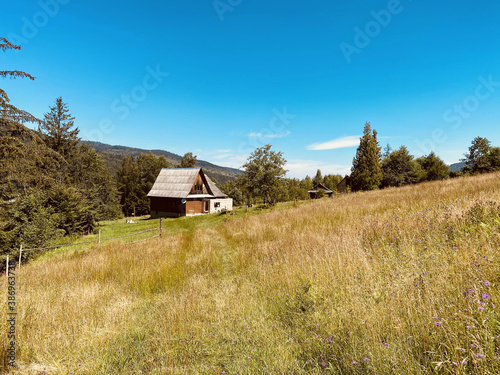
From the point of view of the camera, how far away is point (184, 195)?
33344 mm

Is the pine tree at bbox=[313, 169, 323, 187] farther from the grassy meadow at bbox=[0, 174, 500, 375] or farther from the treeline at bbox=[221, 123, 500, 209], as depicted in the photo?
the grassy meadow at bbox=[0, 174, 500, 375]

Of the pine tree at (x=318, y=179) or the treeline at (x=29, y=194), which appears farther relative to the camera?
the pine tree at (x=318, y=179)

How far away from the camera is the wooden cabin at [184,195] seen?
3406 centimetres

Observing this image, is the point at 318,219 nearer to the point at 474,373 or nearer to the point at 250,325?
the point at 250,325

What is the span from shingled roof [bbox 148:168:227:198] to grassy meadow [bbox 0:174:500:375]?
2830 centimetres

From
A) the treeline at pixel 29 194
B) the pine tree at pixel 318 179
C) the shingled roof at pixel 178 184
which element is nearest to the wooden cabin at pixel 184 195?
the shingled roof at pixel 178 184

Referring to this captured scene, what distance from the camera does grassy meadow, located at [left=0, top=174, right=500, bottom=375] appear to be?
2.19m

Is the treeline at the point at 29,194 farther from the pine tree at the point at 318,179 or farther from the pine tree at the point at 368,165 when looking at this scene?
the pine tree at the point at 318,179

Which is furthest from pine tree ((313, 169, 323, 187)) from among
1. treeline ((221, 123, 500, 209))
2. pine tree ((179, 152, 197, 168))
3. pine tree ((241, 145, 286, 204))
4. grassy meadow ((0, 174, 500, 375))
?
grassy meadow ((0, 174, 500, 375))

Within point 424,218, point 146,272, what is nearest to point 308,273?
point 424,218

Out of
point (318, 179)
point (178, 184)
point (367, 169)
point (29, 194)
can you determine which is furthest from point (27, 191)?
point (318, 179)

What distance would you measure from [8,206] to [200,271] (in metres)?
15.8

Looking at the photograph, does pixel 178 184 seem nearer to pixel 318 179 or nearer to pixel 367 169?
pixel 367 169

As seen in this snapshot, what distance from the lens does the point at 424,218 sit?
556cm
